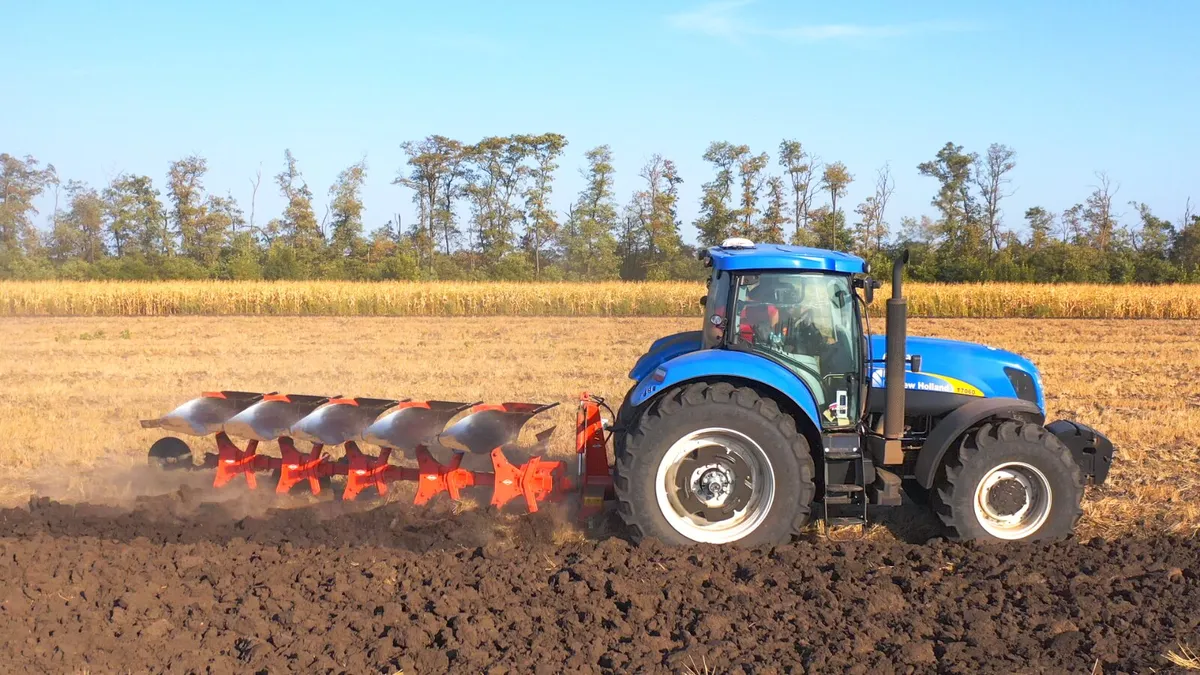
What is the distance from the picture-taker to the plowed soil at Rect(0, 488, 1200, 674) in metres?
4.32

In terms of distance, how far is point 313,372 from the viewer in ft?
47.8

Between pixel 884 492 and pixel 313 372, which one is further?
pixel 313 372

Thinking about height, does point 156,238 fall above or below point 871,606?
above

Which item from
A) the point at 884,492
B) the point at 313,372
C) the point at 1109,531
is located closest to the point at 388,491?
the point at 884,492

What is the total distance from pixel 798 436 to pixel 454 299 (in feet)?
83.7

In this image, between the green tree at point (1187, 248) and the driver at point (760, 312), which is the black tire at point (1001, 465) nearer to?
the driver at point (760, 312)

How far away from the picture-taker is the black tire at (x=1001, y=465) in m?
5.69

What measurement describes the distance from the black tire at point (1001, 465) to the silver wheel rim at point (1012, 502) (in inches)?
0.5

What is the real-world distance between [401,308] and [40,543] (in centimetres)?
2446

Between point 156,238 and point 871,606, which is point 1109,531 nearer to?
point 871,606

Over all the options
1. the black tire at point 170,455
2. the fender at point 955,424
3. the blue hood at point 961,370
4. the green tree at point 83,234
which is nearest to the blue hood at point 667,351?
the blue hood at point 961,370

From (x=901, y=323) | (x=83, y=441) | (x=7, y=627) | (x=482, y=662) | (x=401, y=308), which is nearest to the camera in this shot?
(x=482, y=662)

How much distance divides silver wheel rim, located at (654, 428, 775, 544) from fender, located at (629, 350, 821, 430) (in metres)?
0.32

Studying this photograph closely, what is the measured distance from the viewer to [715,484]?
569 cm
